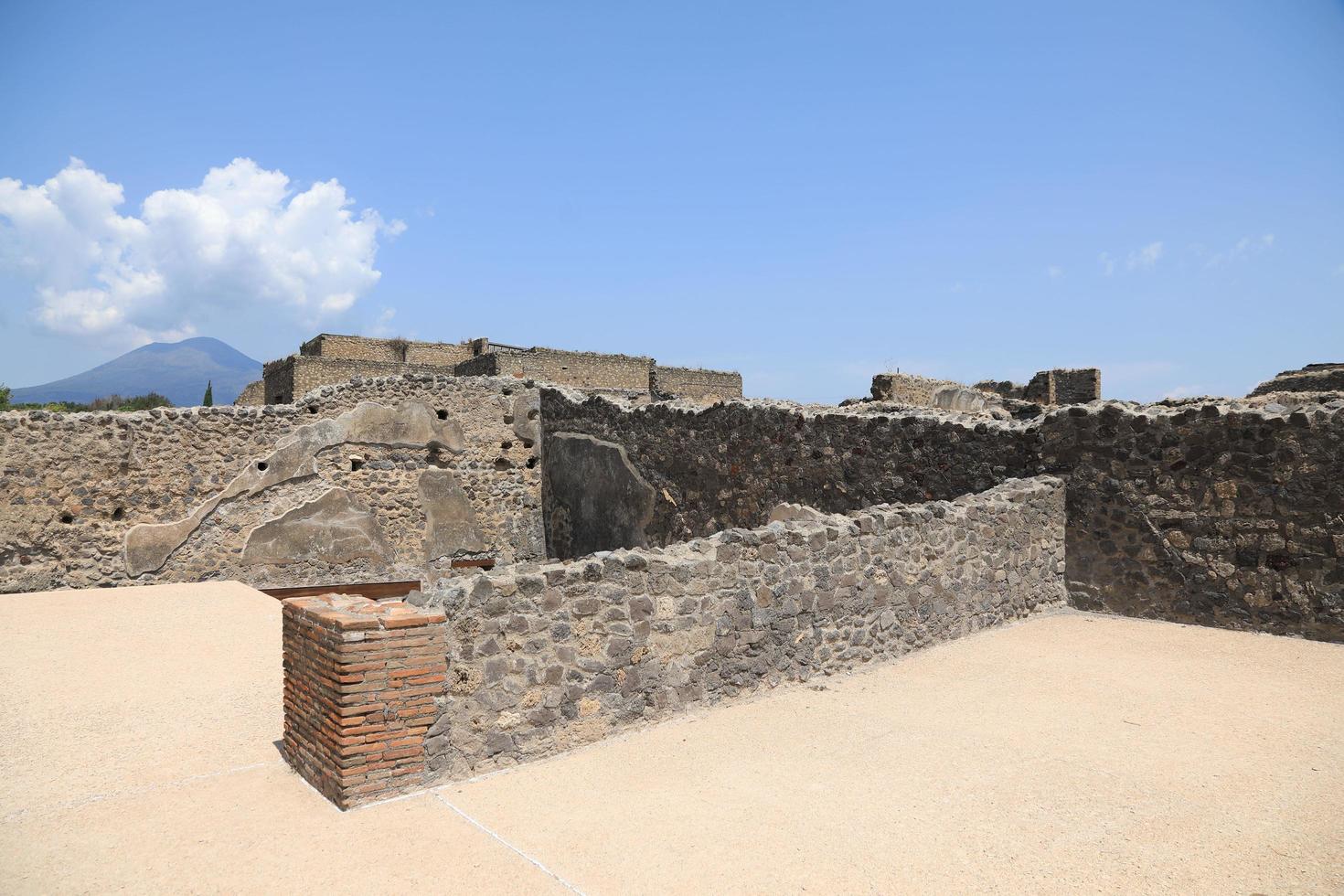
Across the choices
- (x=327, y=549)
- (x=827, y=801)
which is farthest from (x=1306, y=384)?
(x=327, y=549)

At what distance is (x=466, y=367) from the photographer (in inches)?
859

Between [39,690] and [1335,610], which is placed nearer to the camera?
[39,690]

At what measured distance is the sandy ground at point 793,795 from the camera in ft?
10.6

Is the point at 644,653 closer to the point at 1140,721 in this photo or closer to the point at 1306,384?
the point at 1140,721

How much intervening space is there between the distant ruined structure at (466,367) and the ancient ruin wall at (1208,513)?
1228cm

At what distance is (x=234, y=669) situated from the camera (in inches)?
261

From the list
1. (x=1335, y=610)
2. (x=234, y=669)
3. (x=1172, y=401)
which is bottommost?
(x=234, y=669)

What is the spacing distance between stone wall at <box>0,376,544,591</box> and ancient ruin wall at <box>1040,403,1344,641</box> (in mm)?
8007

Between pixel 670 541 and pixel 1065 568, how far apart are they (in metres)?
4.71

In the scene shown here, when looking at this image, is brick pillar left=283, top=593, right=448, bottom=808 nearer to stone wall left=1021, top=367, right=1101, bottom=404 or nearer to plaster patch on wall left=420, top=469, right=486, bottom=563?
plaster patch on wall left=420, top=469, right=486, bottom=563

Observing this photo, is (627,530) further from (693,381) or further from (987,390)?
(693,381)

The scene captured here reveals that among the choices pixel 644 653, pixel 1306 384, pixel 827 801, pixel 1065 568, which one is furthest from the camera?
pixel 1306 384

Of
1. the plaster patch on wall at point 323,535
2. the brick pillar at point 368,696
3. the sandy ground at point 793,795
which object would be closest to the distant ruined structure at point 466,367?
the plaster patch on wall at point 323,535

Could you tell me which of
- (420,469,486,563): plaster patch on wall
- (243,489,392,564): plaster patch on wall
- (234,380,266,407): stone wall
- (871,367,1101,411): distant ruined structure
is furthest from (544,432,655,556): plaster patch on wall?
(234,380,266,407): stone wall
